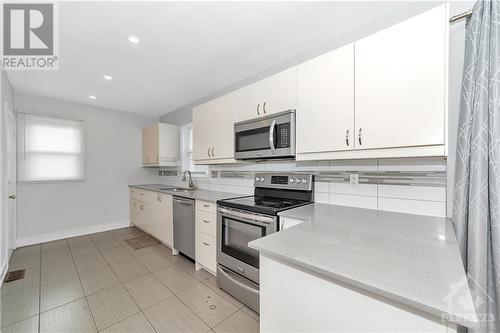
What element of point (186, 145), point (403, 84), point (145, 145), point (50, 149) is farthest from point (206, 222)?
point (50, 149)

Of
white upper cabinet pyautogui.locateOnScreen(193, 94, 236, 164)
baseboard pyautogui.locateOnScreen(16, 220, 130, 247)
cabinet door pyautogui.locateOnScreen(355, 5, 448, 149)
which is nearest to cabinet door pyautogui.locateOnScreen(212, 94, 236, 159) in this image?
white upper cabinet pyautogui.locateOnScreen(193, 94, 236, 164)

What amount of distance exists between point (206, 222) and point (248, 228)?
2.23 feet

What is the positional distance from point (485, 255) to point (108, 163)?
16.5ft

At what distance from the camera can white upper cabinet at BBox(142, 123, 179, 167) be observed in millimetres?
3879

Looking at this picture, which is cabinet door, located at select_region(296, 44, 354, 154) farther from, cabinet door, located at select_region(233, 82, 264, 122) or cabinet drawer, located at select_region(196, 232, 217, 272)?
cabinet drawer, located at select_region(196, 232, 217, 272)

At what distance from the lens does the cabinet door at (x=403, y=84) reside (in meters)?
1.14

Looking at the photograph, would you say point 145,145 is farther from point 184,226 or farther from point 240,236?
point 240,236

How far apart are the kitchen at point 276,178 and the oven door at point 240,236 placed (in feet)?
0.05

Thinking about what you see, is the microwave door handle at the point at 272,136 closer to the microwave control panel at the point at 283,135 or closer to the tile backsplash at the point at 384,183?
the microwave control panel at the point at 283,135

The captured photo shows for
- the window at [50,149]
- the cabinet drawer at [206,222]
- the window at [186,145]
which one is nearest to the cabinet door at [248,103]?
the cabinet drawer at [206,222]

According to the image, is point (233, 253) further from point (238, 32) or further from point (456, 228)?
point (238, 32)

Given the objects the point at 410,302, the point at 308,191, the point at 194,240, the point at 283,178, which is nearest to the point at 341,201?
the point at 308,191

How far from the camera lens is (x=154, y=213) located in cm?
333

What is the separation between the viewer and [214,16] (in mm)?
1602
